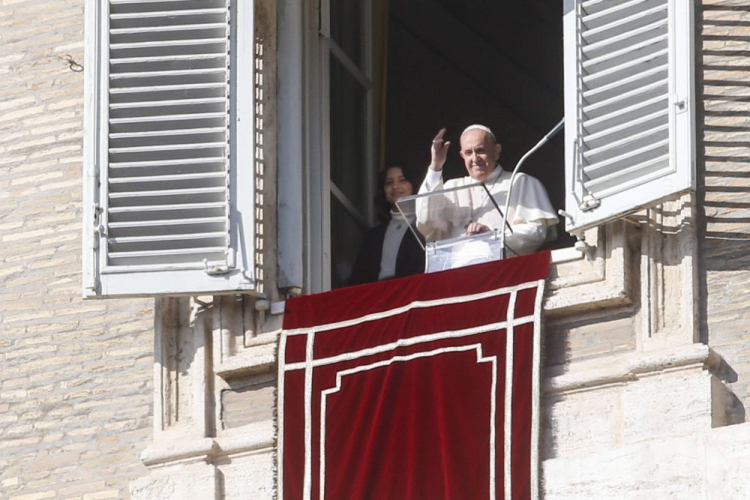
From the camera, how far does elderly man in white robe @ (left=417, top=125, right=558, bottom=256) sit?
1116 cm

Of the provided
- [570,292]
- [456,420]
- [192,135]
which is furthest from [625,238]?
[192,135]

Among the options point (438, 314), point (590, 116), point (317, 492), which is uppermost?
point (590, 116)

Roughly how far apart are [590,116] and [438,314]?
3.26ft

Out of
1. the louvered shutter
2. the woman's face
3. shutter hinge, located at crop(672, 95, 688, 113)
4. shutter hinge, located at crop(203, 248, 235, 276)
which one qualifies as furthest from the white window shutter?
shutter hinge, located at crop(672, 95, 688, 113)

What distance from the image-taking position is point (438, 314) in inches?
424

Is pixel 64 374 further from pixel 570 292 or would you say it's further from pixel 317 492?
pixel 570 292

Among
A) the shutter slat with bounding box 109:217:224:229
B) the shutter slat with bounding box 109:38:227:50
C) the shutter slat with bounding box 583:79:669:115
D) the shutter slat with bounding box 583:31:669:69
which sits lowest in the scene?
the shutter slat with bounding box 109:217:224:229

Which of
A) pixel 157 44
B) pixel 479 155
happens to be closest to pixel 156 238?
pixel 157 44

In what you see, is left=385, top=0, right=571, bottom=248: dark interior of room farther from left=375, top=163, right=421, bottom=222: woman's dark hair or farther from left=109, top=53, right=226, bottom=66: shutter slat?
left=109, top=53, right=226, bottom=66: shutter slat

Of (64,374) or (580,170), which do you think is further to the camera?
(64,374)

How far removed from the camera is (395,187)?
12.2m

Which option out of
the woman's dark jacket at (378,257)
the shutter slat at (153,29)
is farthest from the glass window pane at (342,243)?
the shutter slat at (153,29)

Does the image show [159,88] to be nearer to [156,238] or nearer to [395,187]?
[156,238]

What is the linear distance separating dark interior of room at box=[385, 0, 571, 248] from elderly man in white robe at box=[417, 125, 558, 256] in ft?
12.5
